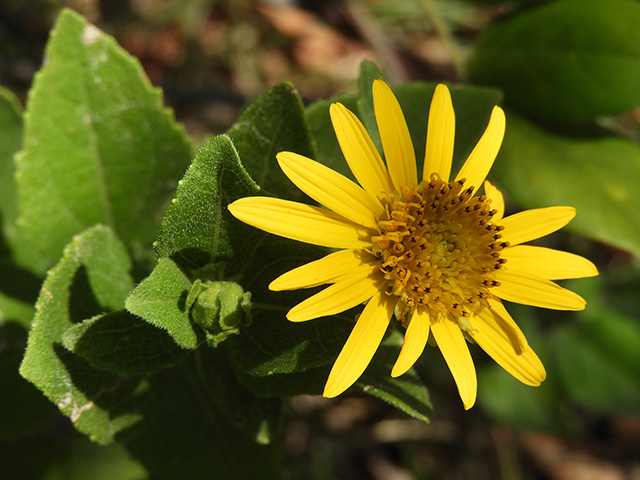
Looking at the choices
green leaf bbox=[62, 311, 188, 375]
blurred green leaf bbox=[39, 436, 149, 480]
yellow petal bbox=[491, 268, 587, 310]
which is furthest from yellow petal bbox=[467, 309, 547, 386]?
blurred green leaf bbox=[39, 436, 149, 480]

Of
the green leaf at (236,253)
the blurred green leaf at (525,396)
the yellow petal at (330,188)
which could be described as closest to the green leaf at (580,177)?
the blurred green leaf at (525,396)

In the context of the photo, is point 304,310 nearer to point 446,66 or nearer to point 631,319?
point 631,319

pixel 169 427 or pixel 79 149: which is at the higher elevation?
pixel 79 149

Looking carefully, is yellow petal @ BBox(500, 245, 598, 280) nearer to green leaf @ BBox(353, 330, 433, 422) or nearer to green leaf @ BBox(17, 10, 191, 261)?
green leaf @ BBox(353, 330, 433, 422)

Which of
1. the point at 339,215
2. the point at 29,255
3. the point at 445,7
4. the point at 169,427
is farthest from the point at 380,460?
the point at 445,7

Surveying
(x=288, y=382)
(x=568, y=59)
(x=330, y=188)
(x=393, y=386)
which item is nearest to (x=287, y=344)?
(x=288, y=382)

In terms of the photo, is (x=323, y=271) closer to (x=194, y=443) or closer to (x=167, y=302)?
(x=167, y=302)
